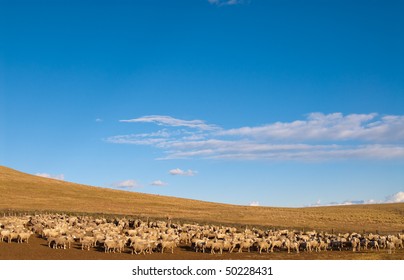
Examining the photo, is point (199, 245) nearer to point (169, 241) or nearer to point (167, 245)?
point (169, 241)

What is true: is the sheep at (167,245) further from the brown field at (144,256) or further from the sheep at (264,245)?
the sheep at (264,245)

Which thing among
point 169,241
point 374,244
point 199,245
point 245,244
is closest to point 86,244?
point 169,241

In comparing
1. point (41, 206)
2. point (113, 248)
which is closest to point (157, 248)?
point (113, 248)

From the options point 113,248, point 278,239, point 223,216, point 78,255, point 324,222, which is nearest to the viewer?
point 78,255

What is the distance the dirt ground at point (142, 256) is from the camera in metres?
24.1

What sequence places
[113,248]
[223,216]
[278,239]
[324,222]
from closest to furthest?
[113,248] → [278,239] → [324,222] → [223,216]

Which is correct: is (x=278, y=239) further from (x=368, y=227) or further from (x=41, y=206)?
(x=41, y=206)

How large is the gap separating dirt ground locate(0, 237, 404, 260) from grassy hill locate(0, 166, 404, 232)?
82.3 ft

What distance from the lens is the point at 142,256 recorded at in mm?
25000

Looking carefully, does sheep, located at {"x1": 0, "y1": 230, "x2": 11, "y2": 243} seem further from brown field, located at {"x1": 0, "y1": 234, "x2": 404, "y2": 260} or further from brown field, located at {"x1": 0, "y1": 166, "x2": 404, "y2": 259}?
brown field, located at {"x1": 0, "y1": 166, "x2": 404, "y2": 259}

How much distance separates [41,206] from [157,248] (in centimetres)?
3931

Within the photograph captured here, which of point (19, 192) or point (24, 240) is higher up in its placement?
point (19, 192)

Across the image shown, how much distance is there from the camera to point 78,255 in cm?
2456
